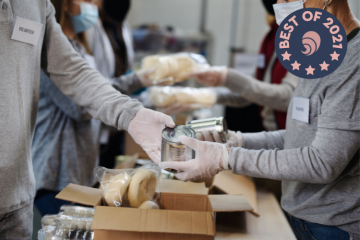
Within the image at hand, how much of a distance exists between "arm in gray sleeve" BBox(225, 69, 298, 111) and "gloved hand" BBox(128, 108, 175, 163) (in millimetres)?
961

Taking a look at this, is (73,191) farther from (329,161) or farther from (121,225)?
A: (329,161)

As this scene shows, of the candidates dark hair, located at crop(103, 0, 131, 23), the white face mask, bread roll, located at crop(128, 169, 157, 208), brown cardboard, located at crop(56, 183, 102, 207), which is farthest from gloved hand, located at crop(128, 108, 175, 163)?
dark hair, located at crop(103, 0, 131, 23)

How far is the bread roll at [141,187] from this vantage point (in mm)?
901

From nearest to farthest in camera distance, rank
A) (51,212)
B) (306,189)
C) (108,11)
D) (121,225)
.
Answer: (121,225)
(306,189)
(51,212)
(108,11)

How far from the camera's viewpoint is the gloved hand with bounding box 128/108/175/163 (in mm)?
1020

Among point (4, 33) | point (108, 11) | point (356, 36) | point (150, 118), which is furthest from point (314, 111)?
point (108, 11)

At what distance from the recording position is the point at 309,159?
32.1 inches

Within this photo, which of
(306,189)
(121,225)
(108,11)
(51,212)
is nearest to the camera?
(121,225)

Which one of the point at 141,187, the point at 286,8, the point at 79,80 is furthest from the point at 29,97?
the point at 286,8

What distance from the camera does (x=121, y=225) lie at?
29.6 inches

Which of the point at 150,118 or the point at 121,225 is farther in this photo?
the point at 150,118

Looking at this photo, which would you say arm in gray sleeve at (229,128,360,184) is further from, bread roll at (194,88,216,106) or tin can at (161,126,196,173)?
→ bread roll at (194,88,216,106)

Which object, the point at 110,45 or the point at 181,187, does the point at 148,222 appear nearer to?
the point at 181,187

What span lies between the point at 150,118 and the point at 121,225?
1.30 feet
